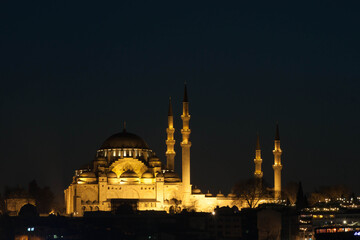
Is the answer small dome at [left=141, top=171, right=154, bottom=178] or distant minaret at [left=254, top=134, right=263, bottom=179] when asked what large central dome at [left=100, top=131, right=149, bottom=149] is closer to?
small dome at [left=141, top=171, right=154, bottom=178]

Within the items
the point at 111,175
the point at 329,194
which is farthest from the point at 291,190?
the point at 111,175

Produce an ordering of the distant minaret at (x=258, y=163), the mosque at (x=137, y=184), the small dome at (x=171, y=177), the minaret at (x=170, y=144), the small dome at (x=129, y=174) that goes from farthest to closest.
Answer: the distant minaret at (x=258, y=163)
the minaret at (x=170, y=144)
the small dome at (x=129, y=174)
the small dome at (x=171, y=177)
the mosque at (x=137, y=184)

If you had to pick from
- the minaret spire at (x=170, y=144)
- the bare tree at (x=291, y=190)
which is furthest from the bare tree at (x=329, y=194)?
the minaret spire at (x=170, y=144)

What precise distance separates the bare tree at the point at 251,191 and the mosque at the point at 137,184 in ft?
2.66

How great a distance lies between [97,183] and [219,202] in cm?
1355

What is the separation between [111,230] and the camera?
102 metres

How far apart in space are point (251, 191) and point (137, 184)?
12.7 meters

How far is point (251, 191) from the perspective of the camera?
124m

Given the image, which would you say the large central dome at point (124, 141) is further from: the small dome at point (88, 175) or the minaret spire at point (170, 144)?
the small dome at point (88, 175)

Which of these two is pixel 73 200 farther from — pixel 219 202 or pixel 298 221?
pixel 298 221

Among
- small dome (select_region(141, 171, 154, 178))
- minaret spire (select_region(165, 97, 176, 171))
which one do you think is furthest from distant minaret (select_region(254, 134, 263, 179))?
small dome (select_region(141, 171, 154, 178))

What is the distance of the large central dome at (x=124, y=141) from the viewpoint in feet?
418

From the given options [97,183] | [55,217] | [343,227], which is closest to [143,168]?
[97,183]

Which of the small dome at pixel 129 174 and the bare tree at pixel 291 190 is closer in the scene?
the small dome at pixel 129 174
